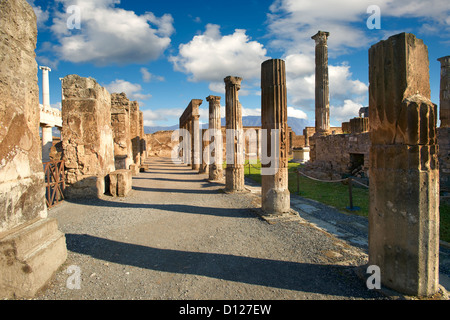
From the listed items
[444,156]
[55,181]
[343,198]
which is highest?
[444,156]

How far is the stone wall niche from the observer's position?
23.0 feet

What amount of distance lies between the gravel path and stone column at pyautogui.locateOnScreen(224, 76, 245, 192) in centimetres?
265

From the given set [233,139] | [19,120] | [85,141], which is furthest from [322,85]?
[19,120]

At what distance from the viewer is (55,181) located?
6.39 metres

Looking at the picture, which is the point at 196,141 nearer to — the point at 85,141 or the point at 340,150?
the point at 340,150

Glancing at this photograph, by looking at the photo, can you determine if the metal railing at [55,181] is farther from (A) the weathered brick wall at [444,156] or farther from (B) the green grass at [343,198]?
(A) the weathered brick wall at [444,156]

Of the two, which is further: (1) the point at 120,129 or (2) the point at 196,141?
(2) the point at 196,141

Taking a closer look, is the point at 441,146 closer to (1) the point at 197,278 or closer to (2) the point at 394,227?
(2) the point at 394,227

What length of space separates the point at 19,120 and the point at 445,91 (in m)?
17.2

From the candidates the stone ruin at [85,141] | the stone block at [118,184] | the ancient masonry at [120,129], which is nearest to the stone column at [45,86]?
the ancient masonry at [120,129]

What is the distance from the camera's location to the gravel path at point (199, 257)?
290 centimetres

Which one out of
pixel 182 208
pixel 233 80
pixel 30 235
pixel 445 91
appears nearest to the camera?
pixel 30 235

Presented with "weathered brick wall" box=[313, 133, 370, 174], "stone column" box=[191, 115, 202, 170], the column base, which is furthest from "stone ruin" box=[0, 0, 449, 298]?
"stone column" box=[191, 115, 202, 170]

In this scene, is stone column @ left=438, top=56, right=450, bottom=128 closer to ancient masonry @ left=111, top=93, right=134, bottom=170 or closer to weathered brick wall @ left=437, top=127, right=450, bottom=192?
weathered brick wall @ left=437, top=127, right=450, bottom=192
